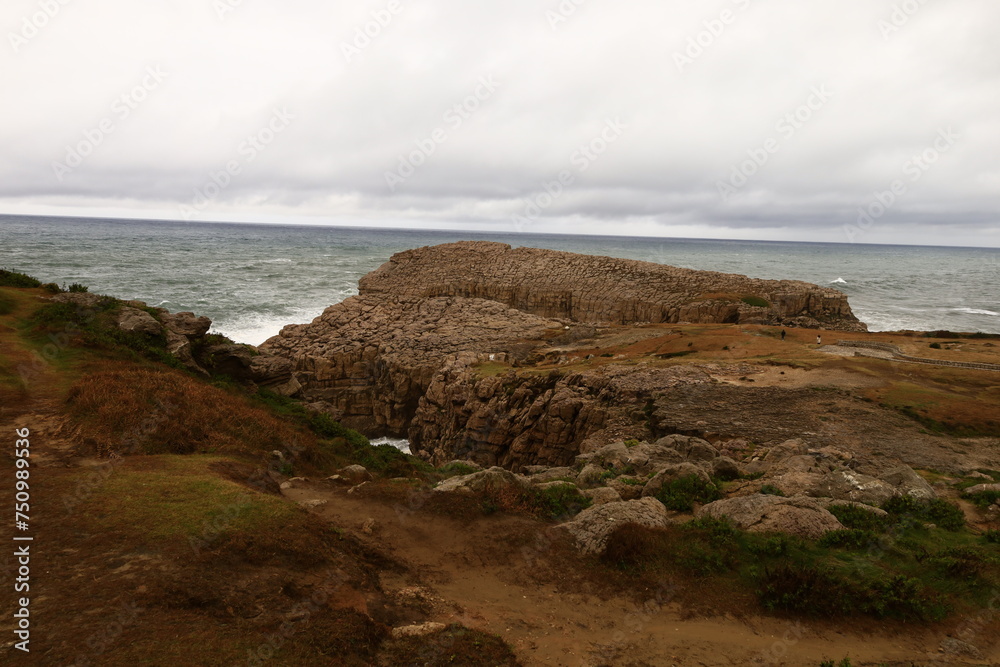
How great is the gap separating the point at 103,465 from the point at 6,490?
4.87ft

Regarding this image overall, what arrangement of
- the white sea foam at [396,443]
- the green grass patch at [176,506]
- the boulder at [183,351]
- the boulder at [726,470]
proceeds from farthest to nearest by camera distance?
1. the white sea foam at [396,443]
2. the boulder at [183,351]
3. the boulder at [726,470]
4. the green grass patch at [176,506]

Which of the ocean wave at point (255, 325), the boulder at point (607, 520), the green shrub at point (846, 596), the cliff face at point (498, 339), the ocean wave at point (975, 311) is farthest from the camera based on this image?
the ocean wave at point (975, 311)

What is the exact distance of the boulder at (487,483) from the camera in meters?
11.8

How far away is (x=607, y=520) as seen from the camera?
10.0m

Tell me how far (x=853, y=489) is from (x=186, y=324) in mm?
21208

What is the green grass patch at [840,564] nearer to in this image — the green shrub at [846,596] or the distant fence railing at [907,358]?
the green shrub at [846,596]

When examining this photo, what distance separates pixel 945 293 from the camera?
79625mm

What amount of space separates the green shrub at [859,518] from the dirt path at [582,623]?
8.38 feet

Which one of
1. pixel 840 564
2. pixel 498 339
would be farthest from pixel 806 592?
pixel 498 339

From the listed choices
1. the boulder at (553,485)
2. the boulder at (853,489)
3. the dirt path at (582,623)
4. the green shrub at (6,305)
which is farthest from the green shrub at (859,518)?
the green shrub at (6,305)

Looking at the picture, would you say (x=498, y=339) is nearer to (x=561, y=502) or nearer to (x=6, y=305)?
(x=561, y=502)

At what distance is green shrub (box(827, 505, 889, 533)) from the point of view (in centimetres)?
980

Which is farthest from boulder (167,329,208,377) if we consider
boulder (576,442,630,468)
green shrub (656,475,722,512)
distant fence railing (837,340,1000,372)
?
distant fence railing (837,340,1000,372)

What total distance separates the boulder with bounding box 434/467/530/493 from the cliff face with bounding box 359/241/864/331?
28.9 metres
